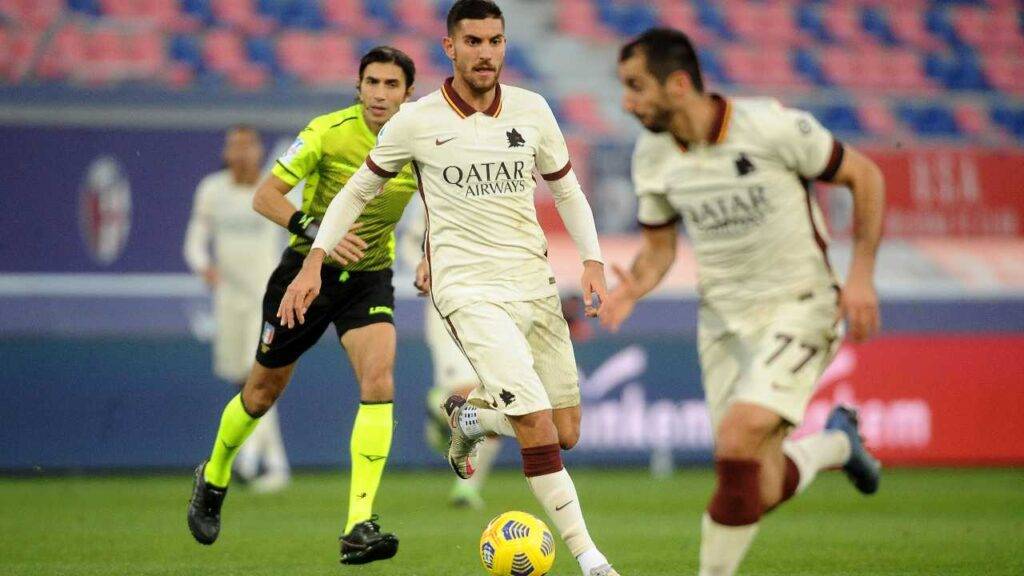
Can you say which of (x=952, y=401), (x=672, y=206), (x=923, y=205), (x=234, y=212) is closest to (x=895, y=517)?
(x=952, y=401)

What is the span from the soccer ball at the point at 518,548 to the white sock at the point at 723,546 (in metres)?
1.45

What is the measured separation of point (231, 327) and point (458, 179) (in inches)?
272

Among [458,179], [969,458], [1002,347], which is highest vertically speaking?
[458,179]

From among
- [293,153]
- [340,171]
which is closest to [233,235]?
[340,171]

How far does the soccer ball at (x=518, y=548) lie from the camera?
6559 mm

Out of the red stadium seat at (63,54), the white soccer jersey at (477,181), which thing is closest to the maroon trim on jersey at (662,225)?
the white soccer jersey at (477,181)

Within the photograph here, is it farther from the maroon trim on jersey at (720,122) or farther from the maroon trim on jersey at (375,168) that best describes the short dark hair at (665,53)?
the maroon trim on jersey at (375,168)

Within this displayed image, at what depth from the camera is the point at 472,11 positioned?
6656mm

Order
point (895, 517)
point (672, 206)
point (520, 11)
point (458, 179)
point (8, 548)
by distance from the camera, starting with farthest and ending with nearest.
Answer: point (520, 11)
point (895, 517)
point (8, 548)
point (458, 179)
point (672, 206)

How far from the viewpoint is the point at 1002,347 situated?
575 inches

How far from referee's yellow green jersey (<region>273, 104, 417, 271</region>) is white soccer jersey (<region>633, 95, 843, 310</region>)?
7.65 ft

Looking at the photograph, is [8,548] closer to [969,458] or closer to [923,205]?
[969,458]

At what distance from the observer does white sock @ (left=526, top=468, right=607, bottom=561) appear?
20.8ft

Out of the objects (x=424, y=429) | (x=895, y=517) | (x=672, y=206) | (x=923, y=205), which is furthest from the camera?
(x=923, y=205)
